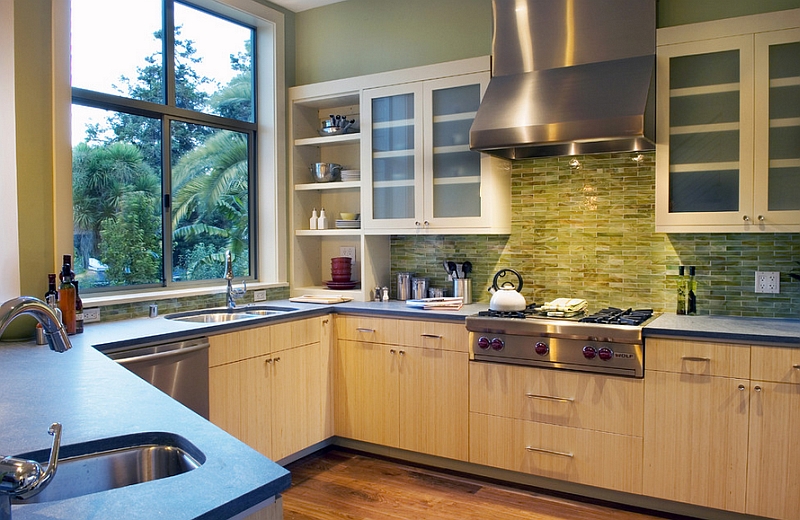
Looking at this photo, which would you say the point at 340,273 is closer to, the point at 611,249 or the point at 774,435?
the point at 611,249

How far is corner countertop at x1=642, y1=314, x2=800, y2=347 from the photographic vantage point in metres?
2.75

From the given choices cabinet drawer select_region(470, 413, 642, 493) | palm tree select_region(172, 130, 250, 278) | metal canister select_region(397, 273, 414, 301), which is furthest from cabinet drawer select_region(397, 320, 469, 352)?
palm tree select_region(172, 130, 250, 278)

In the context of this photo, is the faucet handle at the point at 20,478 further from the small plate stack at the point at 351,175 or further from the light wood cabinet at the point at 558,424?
the small plate stack at the point at 351,175

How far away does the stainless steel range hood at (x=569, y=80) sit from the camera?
3.05m

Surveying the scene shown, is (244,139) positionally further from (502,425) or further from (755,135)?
(755,135)

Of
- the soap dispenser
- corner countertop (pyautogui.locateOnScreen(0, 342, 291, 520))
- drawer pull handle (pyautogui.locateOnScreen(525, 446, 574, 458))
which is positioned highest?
the soap dispenser

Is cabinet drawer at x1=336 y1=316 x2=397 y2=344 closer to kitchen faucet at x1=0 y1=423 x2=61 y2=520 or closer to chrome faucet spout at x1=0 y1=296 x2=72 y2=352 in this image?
chrome faucet spout at x1=0 y1=296 x2=72 y2=352

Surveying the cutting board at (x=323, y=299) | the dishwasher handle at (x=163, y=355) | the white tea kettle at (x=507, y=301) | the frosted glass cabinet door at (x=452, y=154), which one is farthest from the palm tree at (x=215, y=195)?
the white tea kettle at (x=507, y=301)

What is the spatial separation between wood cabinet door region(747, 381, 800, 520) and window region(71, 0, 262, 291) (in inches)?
122

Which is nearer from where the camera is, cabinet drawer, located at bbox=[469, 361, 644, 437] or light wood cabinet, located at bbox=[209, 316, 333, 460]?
cabinet drawer, located at bbox=[469, 361, 644, 437]

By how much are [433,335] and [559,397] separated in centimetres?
76

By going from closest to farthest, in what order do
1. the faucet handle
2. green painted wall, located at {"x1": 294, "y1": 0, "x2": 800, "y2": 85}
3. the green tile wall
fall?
the faucet handle, the green tile wall, green painted wall, located at {"x1": 294, "y1": 0, "x2": 800, "y2": 85}

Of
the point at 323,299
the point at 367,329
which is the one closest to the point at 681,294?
the point at 367,329

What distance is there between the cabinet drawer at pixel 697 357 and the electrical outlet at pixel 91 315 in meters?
2.67
